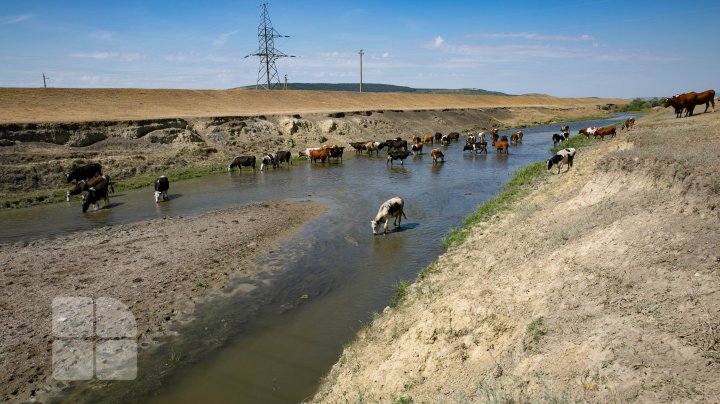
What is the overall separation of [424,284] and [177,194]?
636 inches

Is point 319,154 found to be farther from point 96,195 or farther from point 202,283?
point 202,283

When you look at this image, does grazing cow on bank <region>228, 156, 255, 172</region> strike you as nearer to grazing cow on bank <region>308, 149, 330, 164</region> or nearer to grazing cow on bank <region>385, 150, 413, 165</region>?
grazing cow on bank <region>308, 149, 330, 164</region>

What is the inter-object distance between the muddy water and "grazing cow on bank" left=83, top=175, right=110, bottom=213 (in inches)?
25.1

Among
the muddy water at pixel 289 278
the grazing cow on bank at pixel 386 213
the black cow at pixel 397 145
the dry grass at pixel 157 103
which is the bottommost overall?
the muddy water at pixel 289 278

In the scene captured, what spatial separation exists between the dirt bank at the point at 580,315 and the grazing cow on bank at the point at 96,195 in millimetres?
15504

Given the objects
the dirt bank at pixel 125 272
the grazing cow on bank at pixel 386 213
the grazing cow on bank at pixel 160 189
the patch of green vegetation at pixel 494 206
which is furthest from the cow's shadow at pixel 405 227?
the grazing cow on bank at pixel 160 189

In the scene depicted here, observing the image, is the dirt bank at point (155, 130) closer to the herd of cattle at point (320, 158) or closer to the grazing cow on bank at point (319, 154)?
the herd of cattle at point (320, 158)

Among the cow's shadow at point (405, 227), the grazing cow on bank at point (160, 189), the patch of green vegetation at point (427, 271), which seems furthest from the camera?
the grazing cow on bank at point (160, 189)

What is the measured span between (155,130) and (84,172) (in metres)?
9.35

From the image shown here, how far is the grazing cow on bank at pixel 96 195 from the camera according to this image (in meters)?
18.3

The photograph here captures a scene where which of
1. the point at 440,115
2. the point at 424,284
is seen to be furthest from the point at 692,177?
the point at 440,115

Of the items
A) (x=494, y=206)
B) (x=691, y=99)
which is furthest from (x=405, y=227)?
(x=691, y=99)

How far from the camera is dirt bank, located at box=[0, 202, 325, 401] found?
7908mm

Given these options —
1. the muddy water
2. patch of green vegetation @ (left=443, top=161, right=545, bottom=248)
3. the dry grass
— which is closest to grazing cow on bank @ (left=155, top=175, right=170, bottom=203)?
the muddy water
